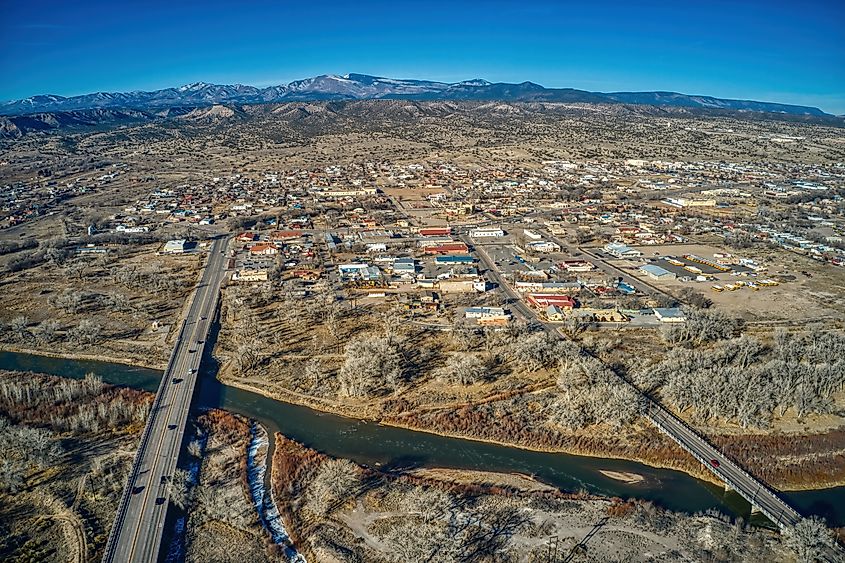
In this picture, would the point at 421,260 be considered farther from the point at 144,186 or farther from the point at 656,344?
the point at 144,186

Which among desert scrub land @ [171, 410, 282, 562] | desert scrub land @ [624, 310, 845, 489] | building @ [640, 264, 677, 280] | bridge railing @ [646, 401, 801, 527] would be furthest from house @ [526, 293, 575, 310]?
desert scrub land @ [171, 410, 282, 562]

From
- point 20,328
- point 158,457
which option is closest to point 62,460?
point 158,457

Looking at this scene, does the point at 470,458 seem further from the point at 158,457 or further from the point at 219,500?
the point at 158,457

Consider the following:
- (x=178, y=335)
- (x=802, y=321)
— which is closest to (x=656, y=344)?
(x=802, y=321)

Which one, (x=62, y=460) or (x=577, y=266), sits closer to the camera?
(x=62, y=460)

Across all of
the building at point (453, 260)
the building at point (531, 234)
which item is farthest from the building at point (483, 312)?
the building at point (531, 234)
